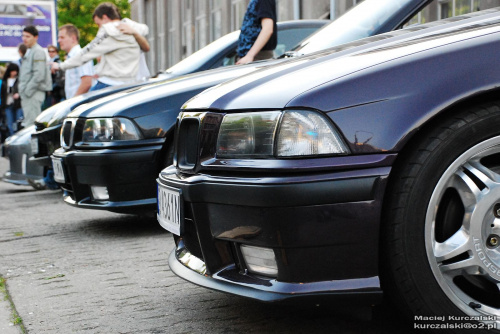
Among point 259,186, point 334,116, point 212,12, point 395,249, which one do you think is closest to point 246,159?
point 259,186

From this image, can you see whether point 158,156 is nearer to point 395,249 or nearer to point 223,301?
point 223,301

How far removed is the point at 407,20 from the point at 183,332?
252cm

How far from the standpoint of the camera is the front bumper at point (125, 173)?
4801 mm

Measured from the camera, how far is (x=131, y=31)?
7828mm

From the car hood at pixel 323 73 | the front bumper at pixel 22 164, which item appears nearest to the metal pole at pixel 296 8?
the front bumper at pixel 22 164

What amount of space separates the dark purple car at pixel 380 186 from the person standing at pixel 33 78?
914 cm

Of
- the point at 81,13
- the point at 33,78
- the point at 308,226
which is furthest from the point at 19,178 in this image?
the point at 81,13

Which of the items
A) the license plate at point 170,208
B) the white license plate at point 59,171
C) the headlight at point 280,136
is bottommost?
the white license plate at point 59,171

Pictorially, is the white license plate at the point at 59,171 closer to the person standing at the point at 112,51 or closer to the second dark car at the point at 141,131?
the second dark car at the point at 141,131

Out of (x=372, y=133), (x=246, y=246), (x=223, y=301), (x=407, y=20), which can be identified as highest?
(x=407, y=20)

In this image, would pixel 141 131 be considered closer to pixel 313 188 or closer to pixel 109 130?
pixel 109 130

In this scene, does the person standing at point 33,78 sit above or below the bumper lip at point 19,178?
above

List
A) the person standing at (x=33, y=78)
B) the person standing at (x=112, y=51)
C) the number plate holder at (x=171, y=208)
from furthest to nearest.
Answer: the person standing at (x=33, y=78)
the person standing at (x=112, y=51)
the number plate holder at (x=171, y=208)

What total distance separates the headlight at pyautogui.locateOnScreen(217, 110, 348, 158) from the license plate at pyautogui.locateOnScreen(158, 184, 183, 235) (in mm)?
274
